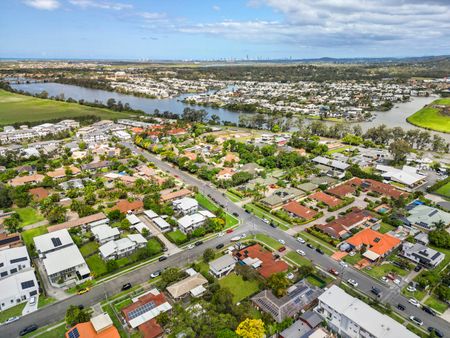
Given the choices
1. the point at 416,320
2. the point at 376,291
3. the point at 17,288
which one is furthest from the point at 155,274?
the point at 416,320

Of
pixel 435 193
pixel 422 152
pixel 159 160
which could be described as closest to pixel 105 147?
pixel 159 160

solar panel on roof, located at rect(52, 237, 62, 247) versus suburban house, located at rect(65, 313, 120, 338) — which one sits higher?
solar panel on roof, located at rect(52, 237, 62, 247)

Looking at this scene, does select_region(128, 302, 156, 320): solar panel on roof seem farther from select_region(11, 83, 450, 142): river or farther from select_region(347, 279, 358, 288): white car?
select_region(11, 83, 450, 142): river

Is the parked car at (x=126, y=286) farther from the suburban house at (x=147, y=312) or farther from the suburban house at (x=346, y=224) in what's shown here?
the suburban house at (x=346, y=224)

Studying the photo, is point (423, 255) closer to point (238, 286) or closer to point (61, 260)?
point (238, 286)

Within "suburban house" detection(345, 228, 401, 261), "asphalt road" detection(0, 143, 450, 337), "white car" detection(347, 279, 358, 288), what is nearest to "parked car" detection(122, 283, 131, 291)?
"asphalt road" detection(0, 143, 450, 337)
